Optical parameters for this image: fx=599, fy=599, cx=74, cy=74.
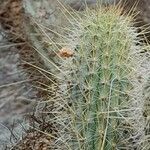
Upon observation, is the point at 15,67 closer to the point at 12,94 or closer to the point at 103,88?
the point at 12,94

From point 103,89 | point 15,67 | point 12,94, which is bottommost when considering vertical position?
point 12,94

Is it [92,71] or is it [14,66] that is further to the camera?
[14,66]

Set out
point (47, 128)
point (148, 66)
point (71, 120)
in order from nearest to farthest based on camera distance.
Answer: point (148, 66) → point (71, 120) → point (47, 128)

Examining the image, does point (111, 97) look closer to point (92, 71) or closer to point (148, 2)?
point (92, 71)

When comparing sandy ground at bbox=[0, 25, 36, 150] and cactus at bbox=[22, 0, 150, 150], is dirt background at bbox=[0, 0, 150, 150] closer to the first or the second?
sandy ground at bbox=[0, 25, 36, 150]

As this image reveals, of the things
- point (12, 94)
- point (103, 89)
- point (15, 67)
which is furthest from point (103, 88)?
point (15, 67)

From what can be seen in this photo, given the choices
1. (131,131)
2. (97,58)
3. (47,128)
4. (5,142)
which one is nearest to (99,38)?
(97,58)

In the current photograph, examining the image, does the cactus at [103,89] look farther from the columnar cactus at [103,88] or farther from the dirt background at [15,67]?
the dirt background at [15,67]

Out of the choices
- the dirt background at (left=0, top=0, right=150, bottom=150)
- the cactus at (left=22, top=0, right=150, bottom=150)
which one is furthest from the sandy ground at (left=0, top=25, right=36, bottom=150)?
the cactus at (left=22, top=0, right=150, bottom=150)
